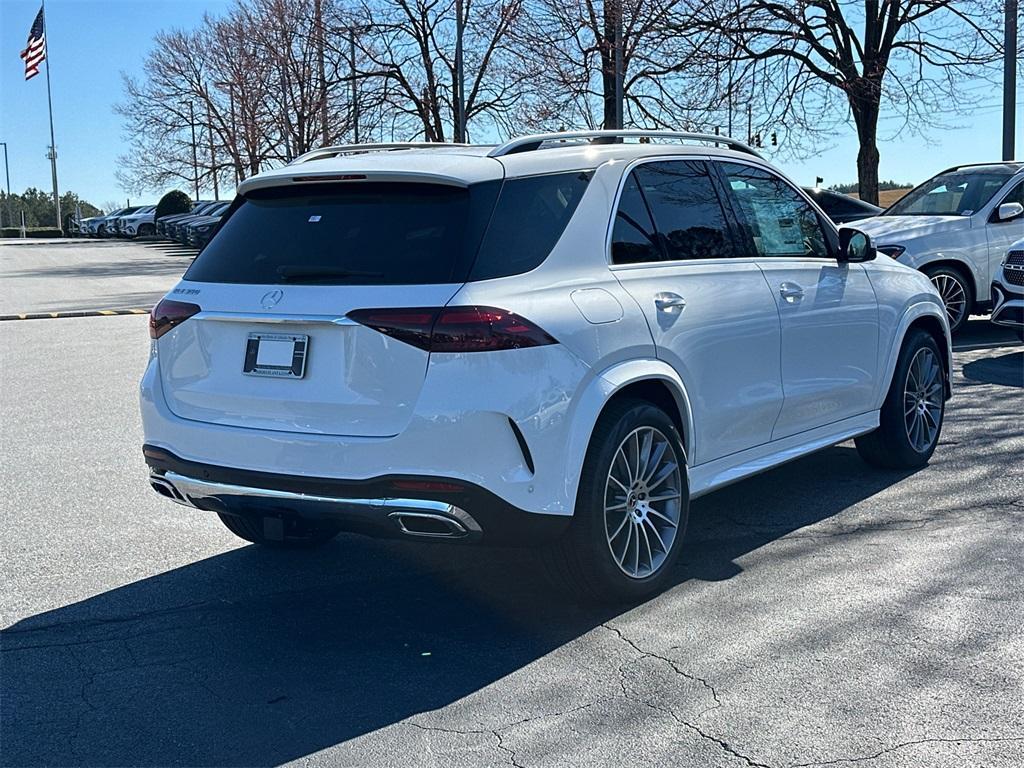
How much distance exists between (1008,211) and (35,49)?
184 ft

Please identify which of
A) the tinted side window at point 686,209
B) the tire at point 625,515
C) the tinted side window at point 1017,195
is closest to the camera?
the tire at point 625,515

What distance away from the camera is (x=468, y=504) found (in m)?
4.24

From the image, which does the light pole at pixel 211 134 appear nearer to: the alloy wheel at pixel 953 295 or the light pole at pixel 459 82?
the light pole at pixel 459 82

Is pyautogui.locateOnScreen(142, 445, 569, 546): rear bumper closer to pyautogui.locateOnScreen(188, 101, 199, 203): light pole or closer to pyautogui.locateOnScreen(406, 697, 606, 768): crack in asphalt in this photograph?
pyautogui.locateOnScreen(406, 697, 606, 768): crack in asphalt

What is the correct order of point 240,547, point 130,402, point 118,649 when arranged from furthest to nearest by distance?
point 130,402
point 240,547
point 118,649

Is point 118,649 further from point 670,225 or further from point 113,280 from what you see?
point 113,280

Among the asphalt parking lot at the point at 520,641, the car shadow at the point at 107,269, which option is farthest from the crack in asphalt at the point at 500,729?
the car shadow at the point at 107,269

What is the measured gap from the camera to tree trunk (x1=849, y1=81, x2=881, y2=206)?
25281mm

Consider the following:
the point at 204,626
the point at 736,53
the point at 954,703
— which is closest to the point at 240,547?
the point at 204,626

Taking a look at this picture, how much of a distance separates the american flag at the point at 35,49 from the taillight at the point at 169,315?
190 feet

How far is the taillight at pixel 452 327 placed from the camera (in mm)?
4227

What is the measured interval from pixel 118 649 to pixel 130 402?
5.79 meters

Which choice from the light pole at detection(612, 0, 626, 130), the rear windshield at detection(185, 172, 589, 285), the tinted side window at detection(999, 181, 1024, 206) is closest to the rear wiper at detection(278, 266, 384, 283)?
the rear windshield at detection(185, 172, 589, 285)

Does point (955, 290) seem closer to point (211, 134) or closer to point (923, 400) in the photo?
point (923, 400)
